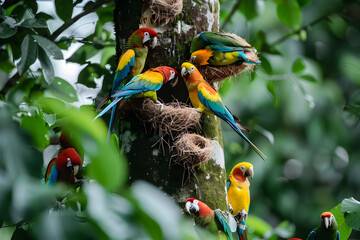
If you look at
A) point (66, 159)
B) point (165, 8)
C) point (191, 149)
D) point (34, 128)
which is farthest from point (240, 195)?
point (34, 128)

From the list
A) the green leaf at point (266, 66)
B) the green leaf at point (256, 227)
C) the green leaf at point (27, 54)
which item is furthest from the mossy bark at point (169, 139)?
the green leaf at point (256, 227)

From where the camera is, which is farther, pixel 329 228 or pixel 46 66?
pixel 46 66

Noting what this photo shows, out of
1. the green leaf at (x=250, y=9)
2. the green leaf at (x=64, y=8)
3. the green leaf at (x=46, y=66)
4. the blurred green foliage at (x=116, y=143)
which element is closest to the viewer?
→ the blurred green foliage at (x=116, y=143)

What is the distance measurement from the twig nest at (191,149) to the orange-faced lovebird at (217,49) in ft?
1.43

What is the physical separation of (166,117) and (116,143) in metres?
0.29

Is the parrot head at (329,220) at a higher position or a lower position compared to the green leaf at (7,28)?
lower

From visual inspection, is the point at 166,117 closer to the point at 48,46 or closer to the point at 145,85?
the point at 145,85

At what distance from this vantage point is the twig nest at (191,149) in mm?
2260

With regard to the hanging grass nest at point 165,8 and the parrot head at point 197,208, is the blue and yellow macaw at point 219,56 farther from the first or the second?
the parrot head at point 197,208

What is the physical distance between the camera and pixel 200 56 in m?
2.50

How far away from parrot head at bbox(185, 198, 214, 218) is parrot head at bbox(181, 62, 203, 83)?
2.13ft

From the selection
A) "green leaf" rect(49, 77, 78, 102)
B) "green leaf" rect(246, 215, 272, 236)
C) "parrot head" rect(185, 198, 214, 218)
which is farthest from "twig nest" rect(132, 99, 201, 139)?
"green leaf" rect(246, 215, 272, 236)

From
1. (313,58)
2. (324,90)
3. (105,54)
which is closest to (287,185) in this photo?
(324,90)

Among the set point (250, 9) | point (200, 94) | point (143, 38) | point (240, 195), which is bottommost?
point (240, 195)
